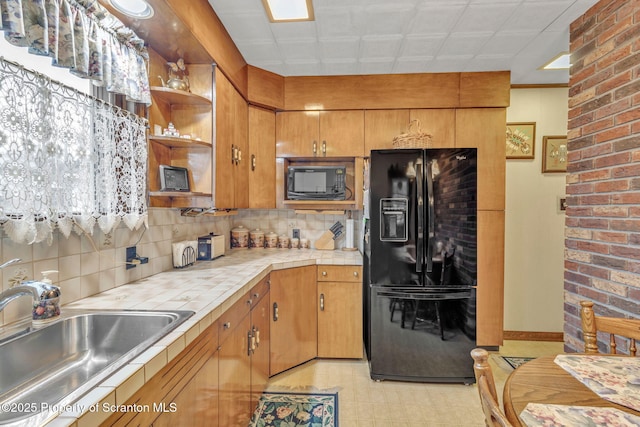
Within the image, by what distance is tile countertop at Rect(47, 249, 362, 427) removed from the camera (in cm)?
64

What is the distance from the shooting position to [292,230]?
3.07m

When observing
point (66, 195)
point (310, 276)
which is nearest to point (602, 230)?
point (310, 276)

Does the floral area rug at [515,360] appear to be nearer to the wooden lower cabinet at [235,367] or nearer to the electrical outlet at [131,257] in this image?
the wooden lower cabinet at [235,367]

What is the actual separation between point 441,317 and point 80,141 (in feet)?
7.83

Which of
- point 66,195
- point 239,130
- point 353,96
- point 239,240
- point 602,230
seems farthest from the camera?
point 239,240

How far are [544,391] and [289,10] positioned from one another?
86.9 inches

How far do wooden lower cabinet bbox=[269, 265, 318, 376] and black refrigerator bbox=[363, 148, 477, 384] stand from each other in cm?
54

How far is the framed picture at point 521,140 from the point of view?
9.20 feet

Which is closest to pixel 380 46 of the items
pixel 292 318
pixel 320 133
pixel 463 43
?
pixel 463 43

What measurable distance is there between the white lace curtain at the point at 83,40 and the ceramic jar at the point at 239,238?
160cm

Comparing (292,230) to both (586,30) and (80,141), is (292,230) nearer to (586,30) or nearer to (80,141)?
(80,141)

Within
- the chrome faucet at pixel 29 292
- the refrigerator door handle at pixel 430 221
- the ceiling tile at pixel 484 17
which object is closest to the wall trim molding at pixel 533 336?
the refrigerator door handle at pixel 430 221

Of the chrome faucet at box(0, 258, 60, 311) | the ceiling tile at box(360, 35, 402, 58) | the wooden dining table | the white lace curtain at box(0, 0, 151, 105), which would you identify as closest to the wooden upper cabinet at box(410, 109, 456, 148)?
the ceiling tile at box(360, 35, 402, 58)

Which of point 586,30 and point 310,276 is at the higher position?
point 586,30
